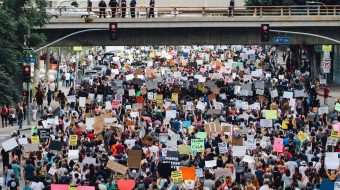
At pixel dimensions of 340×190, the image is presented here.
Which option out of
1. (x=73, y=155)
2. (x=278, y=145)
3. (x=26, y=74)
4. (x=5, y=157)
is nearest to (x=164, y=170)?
(x=73, y=155)

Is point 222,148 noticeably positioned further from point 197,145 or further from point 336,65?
point 336,65

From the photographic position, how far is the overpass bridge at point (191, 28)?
62.9 meters

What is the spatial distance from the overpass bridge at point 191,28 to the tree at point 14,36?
10000mm

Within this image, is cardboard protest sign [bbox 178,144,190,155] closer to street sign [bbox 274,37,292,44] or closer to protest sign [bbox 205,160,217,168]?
protest sign [bbox 205,160,217,168]

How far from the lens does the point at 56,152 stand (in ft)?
113

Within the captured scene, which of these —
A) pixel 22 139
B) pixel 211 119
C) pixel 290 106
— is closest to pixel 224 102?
pixel 290 106

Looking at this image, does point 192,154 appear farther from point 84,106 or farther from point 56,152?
point 84,106

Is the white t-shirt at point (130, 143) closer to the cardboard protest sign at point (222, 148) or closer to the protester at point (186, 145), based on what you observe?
the protester at point (186, 145)

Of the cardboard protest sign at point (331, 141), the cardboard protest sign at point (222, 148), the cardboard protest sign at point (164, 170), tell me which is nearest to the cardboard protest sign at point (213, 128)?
the cardboard protest sign at point (331, 141)

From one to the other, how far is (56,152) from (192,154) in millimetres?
4296

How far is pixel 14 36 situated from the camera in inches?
1783

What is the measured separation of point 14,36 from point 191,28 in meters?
20.3

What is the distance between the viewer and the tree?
43906 millimetres

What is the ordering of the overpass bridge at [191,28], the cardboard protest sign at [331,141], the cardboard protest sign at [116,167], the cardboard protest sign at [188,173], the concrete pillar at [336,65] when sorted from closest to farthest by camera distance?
1. the cardboard protest sign at [188,173]
2. the cardboard protest sign at [116,167]
3. the cardboard protest sign at [331,141]
4. the overpass bridge at [191,28]
5. the concrete pillar at [336,65]
